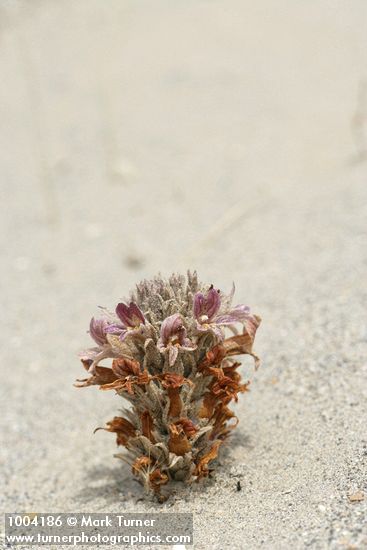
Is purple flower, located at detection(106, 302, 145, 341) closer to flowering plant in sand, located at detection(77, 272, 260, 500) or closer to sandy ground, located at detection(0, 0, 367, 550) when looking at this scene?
flowering plant in sand, located at detection(77, 272, 260, 500)

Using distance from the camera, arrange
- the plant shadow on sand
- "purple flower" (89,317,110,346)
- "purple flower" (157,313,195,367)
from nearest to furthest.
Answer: "purple flower" (157,313,195,367) → "purple flower" (89,317,110,346) → the plant shadow on sand

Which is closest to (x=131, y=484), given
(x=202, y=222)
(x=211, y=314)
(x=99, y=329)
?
(x=99, y=329)

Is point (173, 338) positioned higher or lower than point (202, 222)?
lower

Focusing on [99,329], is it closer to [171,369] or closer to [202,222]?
[171,369]

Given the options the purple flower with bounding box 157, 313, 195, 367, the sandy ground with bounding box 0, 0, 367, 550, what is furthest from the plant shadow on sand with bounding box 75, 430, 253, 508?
the purple flower with bounding box 157, 313, 195, 367

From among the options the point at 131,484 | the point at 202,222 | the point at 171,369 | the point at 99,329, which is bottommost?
the point at 131,484

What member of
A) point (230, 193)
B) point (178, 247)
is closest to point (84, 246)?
point (178, 247)

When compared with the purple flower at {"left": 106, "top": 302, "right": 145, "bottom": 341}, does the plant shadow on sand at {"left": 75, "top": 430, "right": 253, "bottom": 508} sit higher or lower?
lower
